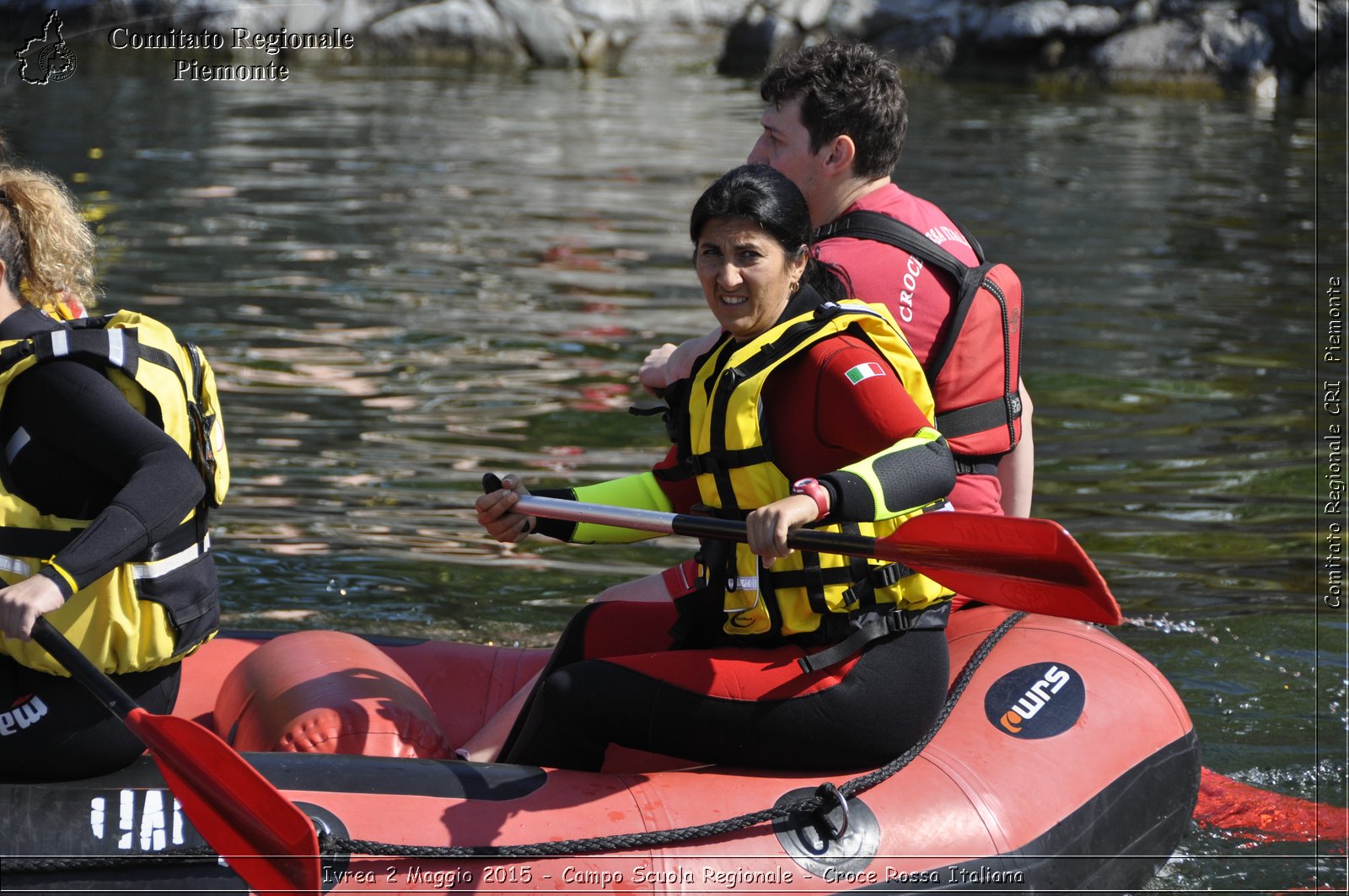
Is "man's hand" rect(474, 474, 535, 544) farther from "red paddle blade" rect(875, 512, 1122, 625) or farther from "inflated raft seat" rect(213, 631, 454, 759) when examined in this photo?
"red paddle blade" rect(875, 512, 1122, 625)

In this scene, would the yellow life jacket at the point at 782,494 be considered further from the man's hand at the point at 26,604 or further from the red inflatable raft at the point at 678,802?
the man's hand at the point at 26,604

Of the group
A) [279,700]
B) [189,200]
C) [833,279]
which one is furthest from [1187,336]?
[189,200]

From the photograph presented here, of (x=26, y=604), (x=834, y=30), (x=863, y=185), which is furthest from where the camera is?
(x=834, y=30)

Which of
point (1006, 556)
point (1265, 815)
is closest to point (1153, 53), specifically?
point (1265, 815)

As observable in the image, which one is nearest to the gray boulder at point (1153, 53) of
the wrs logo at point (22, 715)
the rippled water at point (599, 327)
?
the rippled water at point (599, 327)

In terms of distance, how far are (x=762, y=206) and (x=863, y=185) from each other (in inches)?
29.5

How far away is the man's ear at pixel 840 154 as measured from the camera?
10.9ft

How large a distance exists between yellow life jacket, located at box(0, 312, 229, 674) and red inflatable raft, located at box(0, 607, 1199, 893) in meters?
0.24

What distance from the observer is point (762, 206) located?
2732mm

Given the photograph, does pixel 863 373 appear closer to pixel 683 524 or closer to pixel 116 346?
pixel 683 524

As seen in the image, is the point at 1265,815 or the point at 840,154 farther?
the point at 1265,815

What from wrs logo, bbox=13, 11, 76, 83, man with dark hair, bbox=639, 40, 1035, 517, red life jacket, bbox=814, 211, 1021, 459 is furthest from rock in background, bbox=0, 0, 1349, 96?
red life jacket, bbox=814, 211, 1021, 459

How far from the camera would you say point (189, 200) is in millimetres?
11883

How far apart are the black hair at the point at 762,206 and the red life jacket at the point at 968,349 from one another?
0.53 metres
